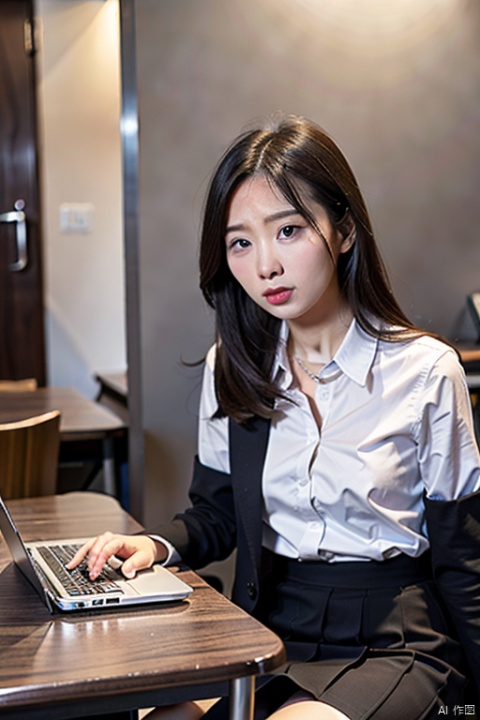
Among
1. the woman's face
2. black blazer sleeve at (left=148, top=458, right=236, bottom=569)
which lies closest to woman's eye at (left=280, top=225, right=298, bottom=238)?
the woman's face

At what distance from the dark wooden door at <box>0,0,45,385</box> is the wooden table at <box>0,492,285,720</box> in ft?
11.1

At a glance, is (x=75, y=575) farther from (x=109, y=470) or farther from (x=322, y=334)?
(x=109, y=470)

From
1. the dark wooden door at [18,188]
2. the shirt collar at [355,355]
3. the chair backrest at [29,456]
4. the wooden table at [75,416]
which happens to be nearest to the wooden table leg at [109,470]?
the wooden table at [75,416]

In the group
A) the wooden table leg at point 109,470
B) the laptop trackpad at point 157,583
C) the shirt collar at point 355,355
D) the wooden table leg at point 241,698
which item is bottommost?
the wooden table leg at point 109,470

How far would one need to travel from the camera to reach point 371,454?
1.39 meters

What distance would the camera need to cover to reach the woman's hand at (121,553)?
119cm

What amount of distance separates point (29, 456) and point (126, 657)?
111 cm

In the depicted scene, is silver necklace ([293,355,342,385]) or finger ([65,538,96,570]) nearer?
finger ([65,538,96,570])

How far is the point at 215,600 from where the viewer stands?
112 cm

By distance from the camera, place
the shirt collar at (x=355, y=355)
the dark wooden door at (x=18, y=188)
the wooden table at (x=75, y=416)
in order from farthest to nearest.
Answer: the dark wooden door at (x=18, y=188), the wooden table at (x=75, y=416), the shirt collar at (x=355, y=355)

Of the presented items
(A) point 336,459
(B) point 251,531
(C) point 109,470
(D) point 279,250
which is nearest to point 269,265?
(D) point 279,250

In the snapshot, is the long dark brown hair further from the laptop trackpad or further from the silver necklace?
the laptop trackpad

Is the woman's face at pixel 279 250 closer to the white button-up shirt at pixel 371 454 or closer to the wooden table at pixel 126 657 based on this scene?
the white button-up shirt at pixel 371 454

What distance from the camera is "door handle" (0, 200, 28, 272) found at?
14.2 feet
